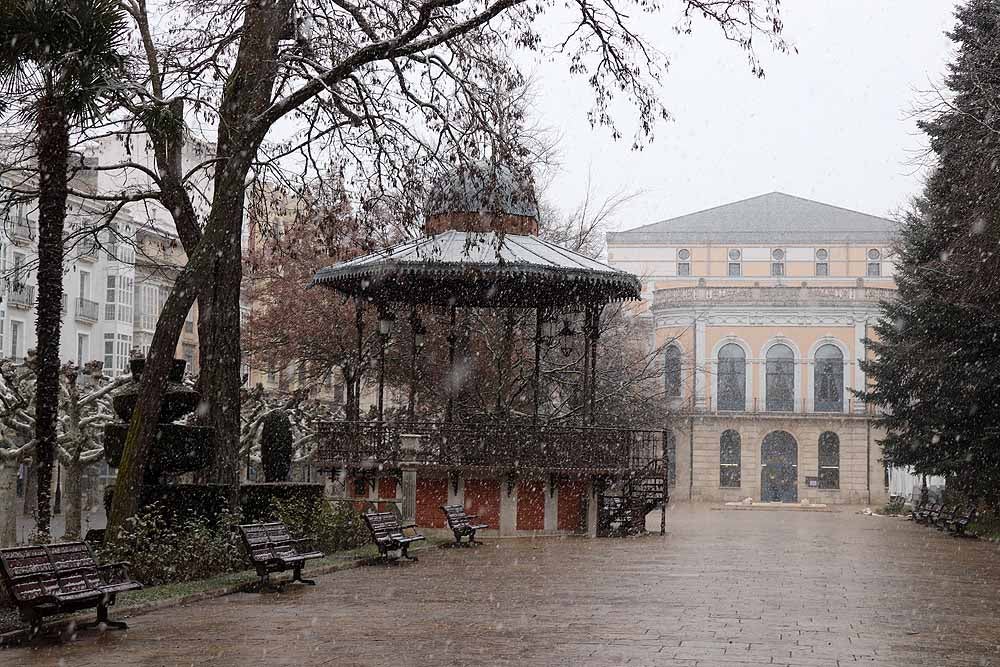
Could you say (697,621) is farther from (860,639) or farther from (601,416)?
(601,416)

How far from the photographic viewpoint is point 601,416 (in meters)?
40.7

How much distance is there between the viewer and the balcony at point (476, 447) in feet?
93.6

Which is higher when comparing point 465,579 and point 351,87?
point 351,87

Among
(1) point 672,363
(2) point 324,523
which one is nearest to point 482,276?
(2) point 324,523

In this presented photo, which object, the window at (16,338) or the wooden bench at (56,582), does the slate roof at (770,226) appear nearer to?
the window at (16,338)

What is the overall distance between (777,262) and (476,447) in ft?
172

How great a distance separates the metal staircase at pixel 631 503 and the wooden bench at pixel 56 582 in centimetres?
1779

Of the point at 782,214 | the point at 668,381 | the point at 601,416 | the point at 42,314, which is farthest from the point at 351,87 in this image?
the point at 782,214

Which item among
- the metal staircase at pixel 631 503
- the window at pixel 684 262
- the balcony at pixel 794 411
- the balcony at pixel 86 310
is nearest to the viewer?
the metal staircase at pixel 631 503

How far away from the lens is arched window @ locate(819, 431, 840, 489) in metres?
68.8

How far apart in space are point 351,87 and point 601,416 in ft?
72.8

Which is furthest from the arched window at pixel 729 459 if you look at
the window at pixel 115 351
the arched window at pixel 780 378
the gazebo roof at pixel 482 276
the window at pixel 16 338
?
the gazebo roof at pixel 482 276

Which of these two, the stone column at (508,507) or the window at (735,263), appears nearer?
the stone column at (508,507)

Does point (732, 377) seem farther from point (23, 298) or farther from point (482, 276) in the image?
point (482, 276)
